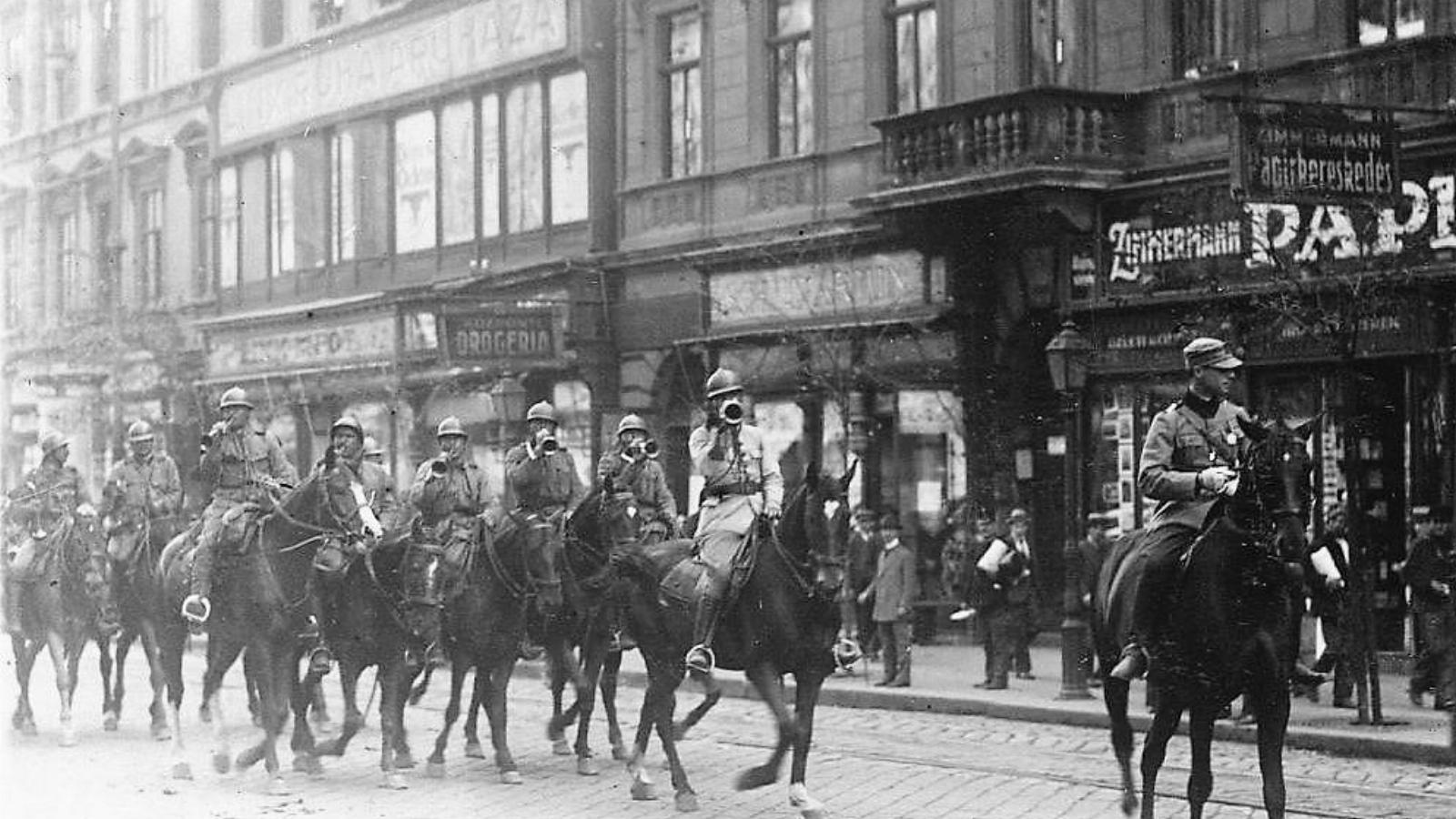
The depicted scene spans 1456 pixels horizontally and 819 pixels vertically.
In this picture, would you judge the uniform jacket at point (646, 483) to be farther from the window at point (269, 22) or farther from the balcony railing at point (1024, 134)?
the window at point (269, 22)

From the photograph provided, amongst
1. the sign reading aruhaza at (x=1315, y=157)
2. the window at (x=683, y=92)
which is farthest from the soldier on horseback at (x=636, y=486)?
the window at (x=683, y=92)

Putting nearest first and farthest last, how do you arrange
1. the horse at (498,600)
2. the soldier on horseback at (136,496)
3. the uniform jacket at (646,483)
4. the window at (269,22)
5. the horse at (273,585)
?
the horse at (273,585) → the horse at (498,600) → the uniform jacket at (646,483) → the soldier on horseback at (136,496) → the window at (269,22)

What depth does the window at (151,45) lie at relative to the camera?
4375 centimetres

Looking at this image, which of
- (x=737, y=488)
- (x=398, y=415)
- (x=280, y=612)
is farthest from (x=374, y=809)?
(x=398, y=415)

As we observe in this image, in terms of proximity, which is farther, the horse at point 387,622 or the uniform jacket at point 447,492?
the uniform jacket at point 447,492

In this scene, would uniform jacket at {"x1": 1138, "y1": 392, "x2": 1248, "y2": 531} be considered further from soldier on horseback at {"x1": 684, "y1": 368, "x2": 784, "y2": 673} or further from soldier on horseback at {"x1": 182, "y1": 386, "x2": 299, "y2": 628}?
soldier on horseback at {"x1": 182, "y1": 386, "x2": 299, "y2": 628}

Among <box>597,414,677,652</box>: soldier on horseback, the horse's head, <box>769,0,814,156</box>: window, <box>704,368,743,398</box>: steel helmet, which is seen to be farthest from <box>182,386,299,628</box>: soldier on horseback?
<box>769,0,814,156</box>: window

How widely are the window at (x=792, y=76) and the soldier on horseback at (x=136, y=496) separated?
41.7ft

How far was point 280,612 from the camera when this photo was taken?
14.7 metres

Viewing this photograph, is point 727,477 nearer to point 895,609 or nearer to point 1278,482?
point 1278,482

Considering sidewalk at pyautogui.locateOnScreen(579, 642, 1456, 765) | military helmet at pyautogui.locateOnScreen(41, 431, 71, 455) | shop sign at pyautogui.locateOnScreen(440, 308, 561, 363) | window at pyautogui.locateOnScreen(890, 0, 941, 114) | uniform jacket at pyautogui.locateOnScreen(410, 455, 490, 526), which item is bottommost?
sidewalk at pyautogui.locateOnScreen(579, 642, 1456, 765)

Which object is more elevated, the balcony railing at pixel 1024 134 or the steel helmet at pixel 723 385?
the balcony railing at pixel 1024 134

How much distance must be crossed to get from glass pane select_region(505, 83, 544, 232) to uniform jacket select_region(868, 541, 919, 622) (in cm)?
1320

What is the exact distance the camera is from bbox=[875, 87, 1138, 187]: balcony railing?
23703 mm
